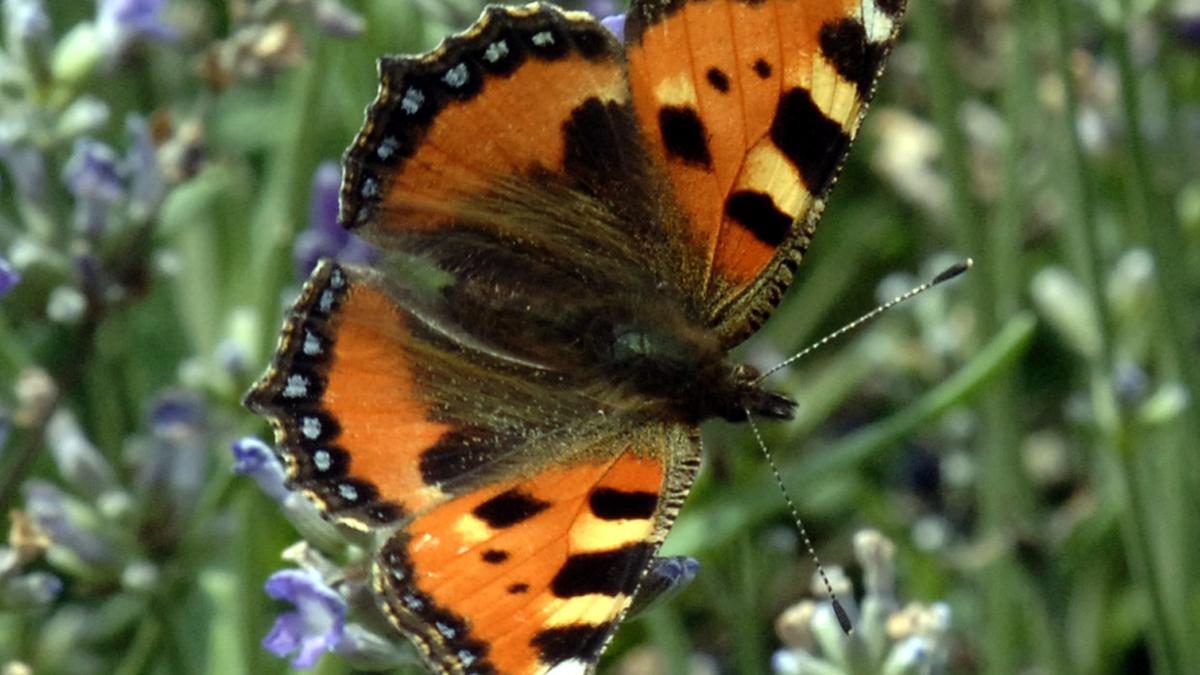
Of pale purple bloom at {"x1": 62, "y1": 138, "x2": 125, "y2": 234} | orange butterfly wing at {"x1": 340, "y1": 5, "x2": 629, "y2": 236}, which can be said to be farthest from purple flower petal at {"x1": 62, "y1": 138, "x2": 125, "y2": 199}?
orange butterfly wing at {"x1": 340, "y1": 5, "x2": 629, "y2": 236}

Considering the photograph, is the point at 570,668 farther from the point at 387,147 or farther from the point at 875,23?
the point at 875,23

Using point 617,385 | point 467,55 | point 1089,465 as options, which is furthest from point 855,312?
point 467,55

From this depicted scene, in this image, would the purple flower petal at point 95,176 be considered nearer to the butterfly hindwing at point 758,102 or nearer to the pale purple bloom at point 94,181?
the pale purple bloom at point 94,181

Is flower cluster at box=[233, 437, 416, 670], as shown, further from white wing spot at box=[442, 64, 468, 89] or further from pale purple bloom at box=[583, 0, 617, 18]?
pale purple bloom at box=[583, 0, 617, 18]

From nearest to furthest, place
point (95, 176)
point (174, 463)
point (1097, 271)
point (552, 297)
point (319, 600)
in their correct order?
point (319, 600), point (552, 297), point (95, 176), point (174, 463), point (1097, 271)

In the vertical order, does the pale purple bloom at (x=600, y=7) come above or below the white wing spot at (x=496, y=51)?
above

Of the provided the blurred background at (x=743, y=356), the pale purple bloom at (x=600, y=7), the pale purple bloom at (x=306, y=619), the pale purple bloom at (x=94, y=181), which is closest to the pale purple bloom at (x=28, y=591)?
the blurred background at (x=743, y=356)

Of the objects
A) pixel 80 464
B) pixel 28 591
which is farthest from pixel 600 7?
pixel 28 591
